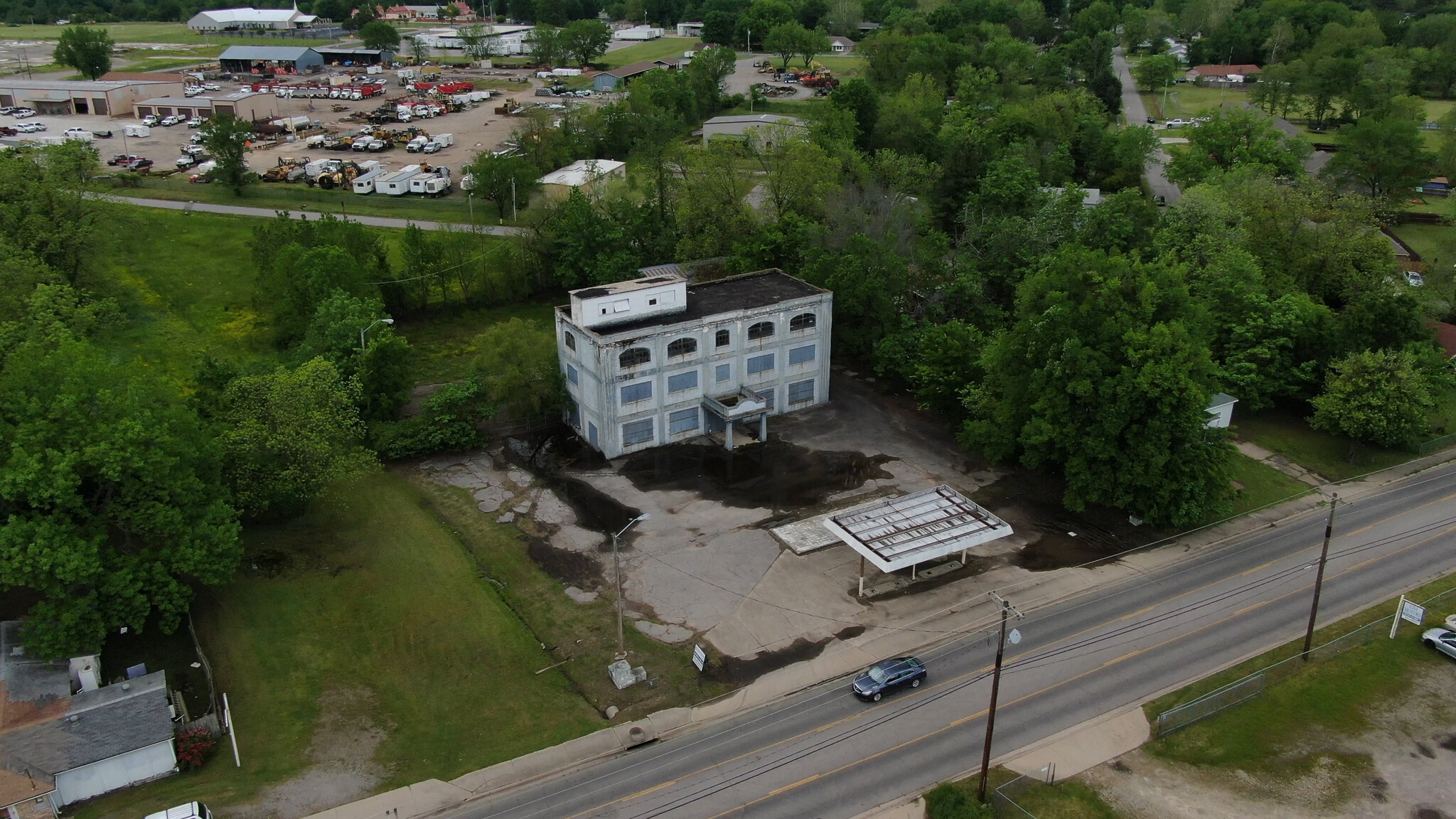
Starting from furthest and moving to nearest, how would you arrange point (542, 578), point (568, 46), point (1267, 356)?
1. point (568, 46)
2. point (1267, 356)
3. point (542, 578)

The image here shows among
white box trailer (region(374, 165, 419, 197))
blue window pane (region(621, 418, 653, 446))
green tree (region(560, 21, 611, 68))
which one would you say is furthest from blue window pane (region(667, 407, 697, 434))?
green tree (region(560, 21, 611, 68))

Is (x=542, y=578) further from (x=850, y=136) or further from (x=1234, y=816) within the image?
(x=850, y=136)

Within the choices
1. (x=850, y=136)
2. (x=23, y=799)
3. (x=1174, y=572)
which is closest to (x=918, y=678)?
(x=1174, y=572)

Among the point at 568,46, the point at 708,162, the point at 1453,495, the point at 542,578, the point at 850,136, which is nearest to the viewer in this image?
the point at 542,578

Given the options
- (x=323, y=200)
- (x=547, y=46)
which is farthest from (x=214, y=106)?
(x=547, y=46)

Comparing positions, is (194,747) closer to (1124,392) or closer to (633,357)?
(633,357)

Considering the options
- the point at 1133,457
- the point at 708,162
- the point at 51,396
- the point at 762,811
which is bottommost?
the point at 762,811

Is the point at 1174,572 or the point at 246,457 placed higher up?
the point at 246,457
